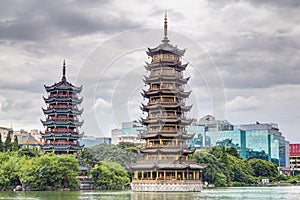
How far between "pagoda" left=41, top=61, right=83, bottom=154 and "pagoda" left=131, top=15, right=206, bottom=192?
24.7 meters

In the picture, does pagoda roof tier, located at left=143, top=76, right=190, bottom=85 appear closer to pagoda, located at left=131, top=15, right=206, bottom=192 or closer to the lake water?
pagoda, located at left=131, top=15, right=206, bottom=192

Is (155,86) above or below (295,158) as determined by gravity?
above

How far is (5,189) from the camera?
5822cm

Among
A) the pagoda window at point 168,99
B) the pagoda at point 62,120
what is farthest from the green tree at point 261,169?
the pagoda window at point 168,99

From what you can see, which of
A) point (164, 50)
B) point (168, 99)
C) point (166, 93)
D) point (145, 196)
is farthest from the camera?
A: point (164, 50)

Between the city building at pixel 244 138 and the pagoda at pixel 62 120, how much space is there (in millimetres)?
46519

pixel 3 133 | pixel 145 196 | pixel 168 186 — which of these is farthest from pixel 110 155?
pixel 3 133

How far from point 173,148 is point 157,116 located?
422 cm

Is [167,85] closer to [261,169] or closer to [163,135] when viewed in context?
[163,135]

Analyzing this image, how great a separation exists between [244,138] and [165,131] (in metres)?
72.3

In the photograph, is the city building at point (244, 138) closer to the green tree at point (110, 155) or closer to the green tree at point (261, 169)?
the green tree at point (261, 169)

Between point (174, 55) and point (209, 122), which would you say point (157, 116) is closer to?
point (174, 55)

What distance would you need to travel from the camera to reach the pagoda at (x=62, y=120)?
7862 cm

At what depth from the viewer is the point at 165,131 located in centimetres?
5553
